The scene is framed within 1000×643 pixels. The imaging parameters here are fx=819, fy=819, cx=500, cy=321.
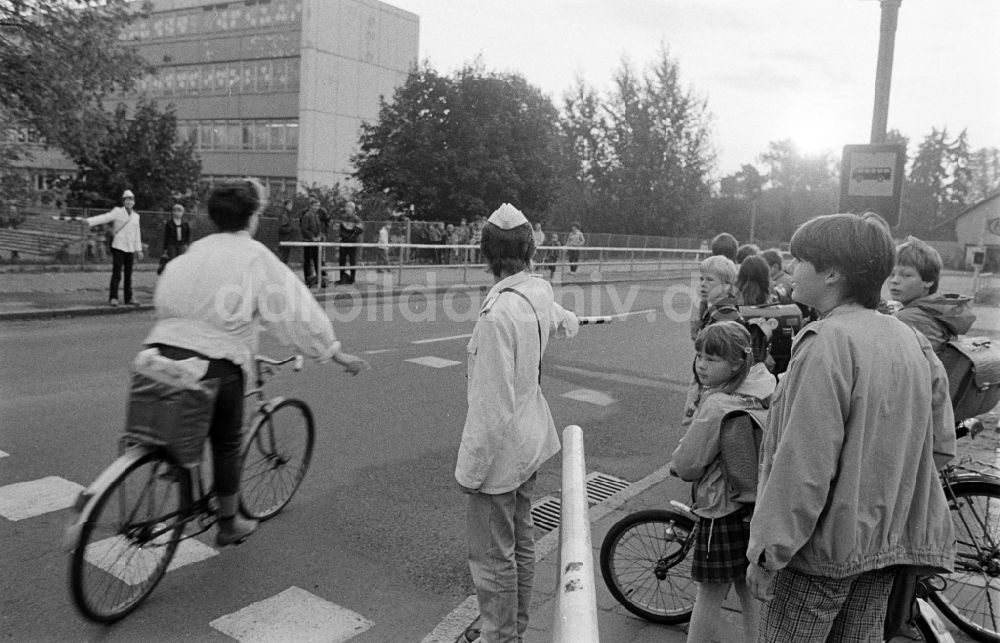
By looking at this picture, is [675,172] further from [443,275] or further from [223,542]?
[223,542]

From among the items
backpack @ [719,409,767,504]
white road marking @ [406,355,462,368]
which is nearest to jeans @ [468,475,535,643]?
backpack @ [719,409,767,504]

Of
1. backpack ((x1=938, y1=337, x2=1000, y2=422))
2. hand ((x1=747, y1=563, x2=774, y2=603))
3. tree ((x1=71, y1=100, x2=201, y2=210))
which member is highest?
tree ((x1=71, y1=100, x2=201, y2=210))

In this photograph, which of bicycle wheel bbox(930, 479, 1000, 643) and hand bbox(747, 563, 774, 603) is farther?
bicycle wheel bbox(930, 479, 1000, 643)

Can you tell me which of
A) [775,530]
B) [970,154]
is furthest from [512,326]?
[970,154]

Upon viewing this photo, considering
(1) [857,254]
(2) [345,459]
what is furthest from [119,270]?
(1) [857,254]

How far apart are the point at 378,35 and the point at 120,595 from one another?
173 feet

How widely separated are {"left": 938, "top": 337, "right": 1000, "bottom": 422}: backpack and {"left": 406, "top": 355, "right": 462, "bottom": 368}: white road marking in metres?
6.34

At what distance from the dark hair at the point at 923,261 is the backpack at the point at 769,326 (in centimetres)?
77

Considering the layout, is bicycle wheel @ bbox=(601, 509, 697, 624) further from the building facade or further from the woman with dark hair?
the building facade

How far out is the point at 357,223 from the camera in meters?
18.4

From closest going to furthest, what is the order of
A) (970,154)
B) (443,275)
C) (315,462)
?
(315,462) < (443,275) < (970,154)

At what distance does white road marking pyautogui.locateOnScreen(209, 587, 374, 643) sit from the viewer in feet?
11.2

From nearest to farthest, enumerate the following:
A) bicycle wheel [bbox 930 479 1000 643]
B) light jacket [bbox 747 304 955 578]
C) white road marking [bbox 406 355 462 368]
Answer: light jacket [bbox 747 304 955 578] → bicycle wheel [bbox 930 479 1000 643] → white road marking [bbox 406 355 462 368]

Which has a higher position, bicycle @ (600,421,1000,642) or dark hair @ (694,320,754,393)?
dark hair @ (694,320,754,393)
